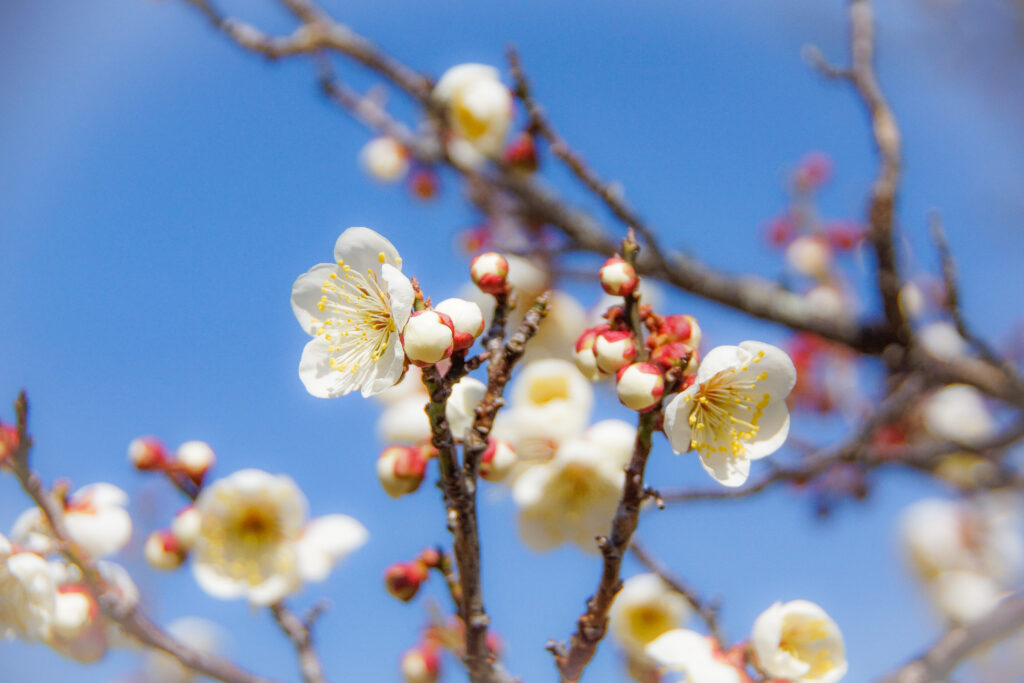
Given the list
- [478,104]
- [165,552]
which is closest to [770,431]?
[165,552]

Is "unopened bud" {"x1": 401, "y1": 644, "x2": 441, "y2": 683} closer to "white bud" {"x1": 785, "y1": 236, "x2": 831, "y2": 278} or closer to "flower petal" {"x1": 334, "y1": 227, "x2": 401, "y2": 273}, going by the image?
"flower petal" {"x1": 334, "y1": 227, "x2": 401, "y2": 273}

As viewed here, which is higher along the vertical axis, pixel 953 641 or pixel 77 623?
pixel 953 641

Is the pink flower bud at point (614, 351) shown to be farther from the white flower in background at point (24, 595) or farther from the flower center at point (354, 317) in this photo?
the white flower in background at point (24, 595)

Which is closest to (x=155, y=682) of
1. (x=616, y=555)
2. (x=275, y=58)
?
(x=275, y=58)

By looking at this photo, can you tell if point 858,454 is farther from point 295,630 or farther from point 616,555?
point 295,630

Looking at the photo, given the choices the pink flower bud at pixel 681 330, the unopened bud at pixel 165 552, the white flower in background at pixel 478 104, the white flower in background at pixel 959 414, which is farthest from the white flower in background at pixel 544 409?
the white flower in background at pixel 959 414

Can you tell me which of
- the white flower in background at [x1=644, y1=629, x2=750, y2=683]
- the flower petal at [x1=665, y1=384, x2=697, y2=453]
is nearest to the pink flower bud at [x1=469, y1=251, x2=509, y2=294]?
the flower petal at [x1=665, y1=384, x2=697, y2=453]
